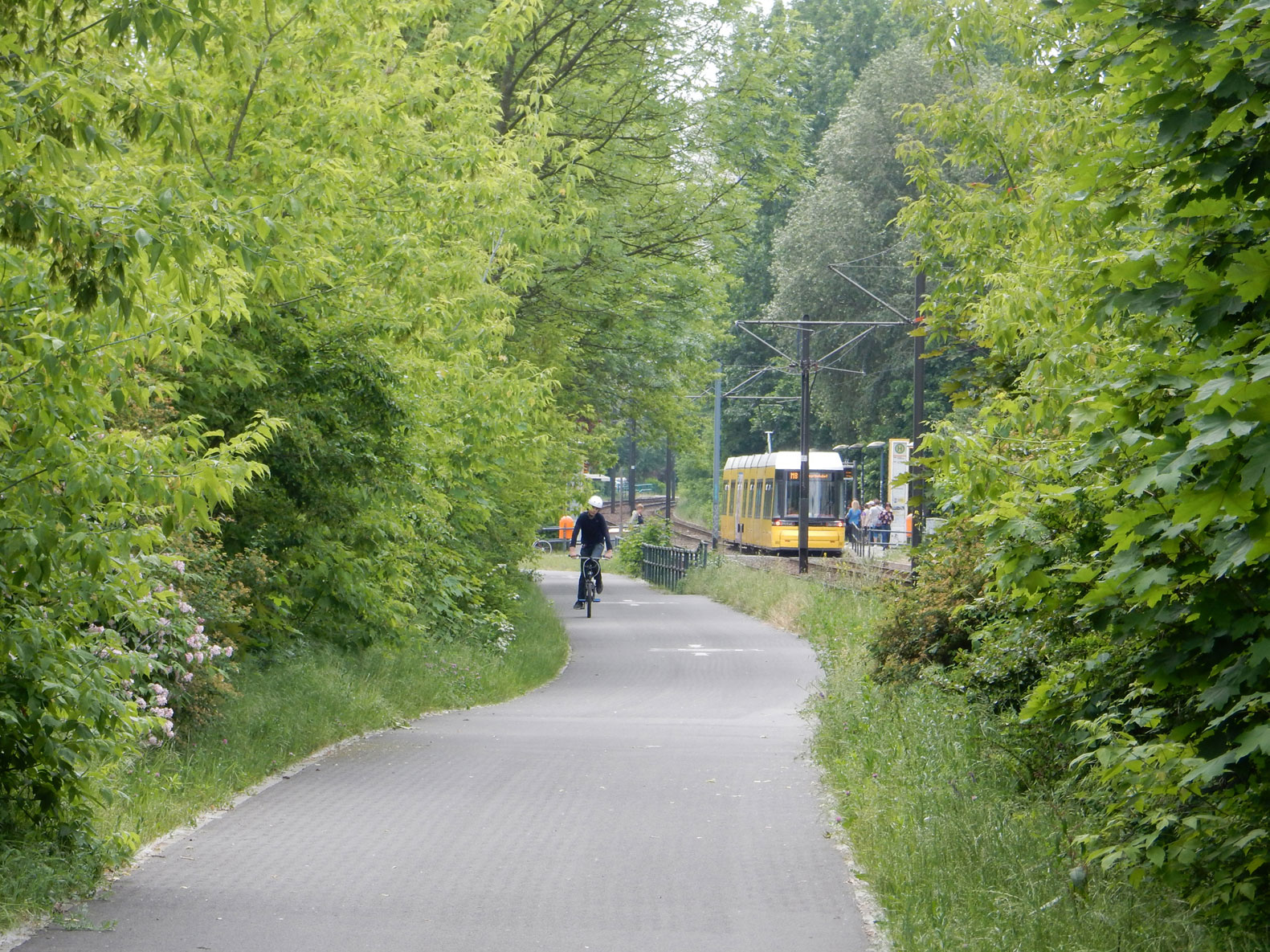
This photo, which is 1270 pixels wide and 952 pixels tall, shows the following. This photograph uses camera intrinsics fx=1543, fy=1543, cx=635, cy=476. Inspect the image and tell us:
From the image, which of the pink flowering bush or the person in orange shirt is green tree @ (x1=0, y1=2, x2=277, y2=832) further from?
the person in orange shirt

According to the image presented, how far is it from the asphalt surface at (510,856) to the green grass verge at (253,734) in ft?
0.57

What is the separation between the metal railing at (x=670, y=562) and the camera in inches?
1606

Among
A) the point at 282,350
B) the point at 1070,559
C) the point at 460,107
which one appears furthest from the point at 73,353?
the point at 460,107

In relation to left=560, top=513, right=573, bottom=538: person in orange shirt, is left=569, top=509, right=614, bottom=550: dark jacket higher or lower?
higher

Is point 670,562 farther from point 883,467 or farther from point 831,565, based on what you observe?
point 883,467

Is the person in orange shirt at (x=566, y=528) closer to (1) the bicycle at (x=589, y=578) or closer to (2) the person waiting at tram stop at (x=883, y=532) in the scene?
(2) the person waiting at tram stop at (x=883, y=532)

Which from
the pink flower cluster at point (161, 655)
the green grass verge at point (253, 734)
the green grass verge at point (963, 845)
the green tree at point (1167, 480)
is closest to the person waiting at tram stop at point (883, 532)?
the green grass verge at point (253, 734)

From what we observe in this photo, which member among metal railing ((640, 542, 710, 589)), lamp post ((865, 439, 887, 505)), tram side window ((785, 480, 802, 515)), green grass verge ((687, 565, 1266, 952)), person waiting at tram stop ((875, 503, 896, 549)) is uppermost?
lamp post ((865, 439, 887, 505))

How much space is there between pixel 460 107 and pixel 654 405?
19.0 meters

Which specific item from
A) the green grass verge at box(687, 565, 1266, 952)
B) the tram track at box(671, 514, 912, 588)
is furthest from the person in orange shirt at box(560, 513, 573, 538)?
the green grass verge at box(687, 565, 1266, 952)

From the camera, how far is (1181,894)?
16.4ft

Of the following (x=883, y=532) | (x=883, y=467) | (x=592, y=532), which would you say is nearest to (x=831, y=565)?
(x=883, y=467)

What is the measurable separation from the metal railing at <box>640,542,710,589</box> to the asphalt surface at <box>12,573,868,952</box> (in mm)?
27470

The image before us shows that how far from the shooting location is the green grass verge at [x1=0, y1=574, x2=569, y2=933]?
6.28 meters
